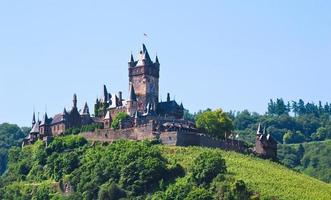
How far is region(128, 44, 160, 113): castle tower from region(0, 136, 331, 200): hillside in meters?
10.7

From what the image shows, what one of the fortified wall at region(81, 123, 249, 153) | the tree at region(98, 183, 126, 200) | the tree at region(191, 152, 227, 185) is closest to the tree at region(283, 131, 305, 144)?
the fortified wall at region(81, 123, 249, 153)

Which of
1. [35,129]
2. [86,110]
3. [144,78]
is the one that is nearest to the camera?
[144,78]

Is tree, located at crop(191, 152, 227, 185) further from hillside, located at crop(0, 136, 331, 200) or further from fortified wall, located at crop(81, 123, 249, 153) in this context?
fortified wall, located at crop(81, 123, 249, 153)

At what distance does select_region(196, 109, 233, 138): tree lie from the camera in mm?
108750

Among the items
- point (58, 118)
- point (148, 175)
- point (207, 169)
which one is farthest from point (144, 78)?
point (207, 169)

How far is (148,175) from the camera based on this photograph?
9362cm

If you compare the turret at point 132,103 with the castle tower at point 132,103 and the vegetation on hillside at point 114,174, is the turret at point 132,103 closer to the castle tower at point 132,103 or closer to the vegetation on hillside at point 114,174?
the castle tower at point 132,103

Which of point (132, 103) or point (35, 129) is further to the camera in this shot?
point (35, 129)

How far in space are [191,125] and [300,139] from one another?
231 feet

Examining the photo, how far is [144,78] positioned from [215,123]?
11.4 m

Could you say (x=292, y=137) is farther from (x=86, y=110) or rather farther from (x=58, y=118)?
(x=58, y=118)

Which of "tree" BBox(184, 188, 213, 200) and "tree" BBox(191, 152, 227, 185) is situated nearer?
"tree" BBox(184, 188, 213, 200)

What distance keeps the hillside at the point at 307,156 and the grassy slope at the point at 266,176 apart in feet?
173

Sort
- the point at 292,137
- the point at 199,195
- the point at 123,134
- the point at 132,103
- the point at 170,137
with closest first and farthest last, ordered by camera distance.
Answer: the point at 199,195
the point at 170,137
the point at 123,134
the point at 132,103
the point at 292,137
